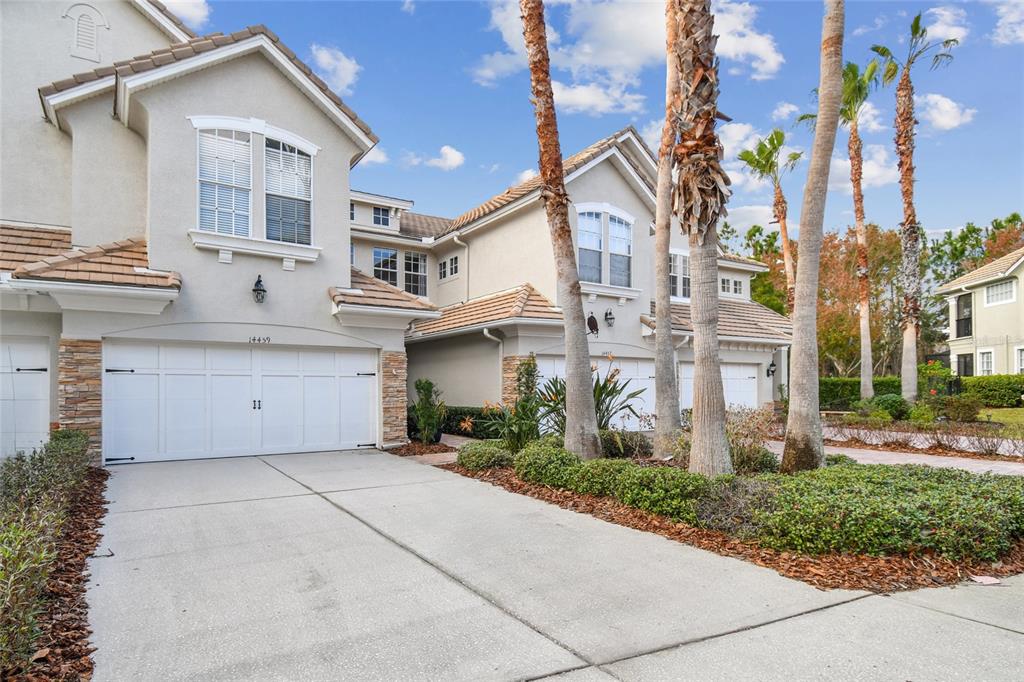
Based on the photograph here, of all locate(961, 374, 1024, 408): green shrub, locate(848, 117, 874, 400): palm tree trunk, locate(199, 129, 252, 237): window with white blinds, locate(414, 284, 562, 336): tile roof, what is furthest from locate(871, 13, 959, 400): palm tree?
locate(199, 129, 252, 237): window with white blinds

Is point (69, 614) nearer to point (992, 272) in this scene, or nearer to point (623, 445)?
point (623, 445)

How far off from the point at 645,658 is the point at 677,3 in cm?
771

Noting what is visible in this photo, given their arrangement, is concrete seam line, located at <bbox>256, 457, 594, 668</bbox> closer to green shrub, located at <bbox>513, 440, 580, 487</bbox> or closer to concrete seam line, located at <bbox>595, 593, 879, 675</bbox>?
concrete seam line, located at <bbox>595, 593, 879, 675</bbox>

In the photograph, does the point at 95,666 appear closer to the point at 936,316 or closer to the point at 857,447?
the point at 857,447

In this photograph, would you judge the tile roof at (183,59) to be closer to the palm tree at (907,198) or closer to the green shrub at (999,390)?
the palm tree at (907,198)

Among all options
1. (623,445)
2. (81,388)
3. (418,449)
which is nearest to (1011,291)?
(623,445)

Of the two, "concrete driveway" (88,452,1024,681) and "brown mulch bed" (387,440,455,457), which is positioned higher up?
"concrete driveway" (88,452,1024,681)

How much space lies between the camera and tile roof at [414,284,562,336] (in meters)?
14.4

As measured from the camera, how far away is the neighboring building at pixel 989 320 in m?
27.5

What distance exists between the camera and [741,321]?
2009cm

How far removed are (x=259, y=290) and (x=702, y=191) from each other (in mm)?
8524

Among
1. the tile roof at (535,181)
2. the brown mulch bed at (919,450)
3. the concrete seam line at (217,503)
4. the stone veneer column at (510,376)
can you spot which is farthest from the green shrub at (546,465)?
the brown mulch bed at (919,450)

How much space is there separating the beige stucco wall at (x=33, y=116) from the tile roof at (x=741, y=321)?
554 inches

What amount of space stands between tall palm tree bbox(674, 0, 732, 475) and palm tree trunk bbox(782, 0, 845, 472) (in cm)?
139
